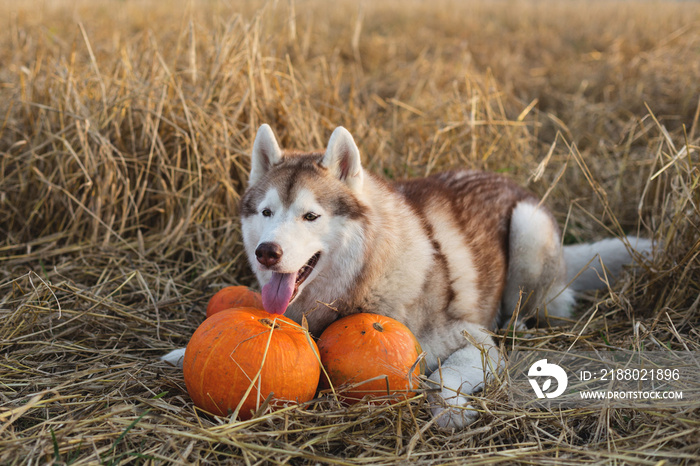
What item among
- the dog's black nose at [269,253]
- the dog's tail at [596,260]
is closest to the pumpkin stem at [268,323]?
the dog's black nose at [269,253]

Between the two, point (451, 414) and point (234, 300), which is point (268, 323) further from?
point (451, 414)

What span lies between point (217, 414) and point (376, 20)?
533 inches

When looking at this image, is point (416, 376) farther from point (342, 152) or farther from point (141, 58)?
point (141, 58)

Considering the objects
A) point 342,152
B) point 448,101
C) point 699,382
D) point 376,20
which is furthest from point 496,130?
point 376,20

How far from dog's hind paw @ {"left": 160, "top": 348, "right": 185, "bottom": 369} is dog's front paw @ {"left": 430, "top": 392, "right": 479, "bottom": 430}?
150 centimetres

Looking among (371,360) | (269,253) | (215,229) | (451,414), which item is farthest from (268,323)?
(215,229)

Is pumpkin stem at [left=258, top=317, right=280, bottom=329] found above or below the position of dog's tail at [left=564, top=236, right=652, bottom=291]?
above

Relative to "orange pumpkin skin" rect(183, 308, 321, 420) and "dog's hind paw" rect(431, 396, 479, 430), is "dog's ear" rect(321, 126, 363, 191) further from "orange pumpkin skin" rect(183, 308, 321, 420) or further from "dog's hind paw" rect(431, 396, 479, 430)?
"dog's hind paw" rect(431, 396, 479, 430)

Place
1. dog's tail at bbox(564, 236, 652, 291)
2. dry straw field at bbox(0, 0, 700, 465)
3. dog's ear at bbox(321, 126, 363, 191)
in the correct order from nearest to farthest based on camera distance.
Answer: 1. dry straw field at bbox(0, 0, 700, 465)
2. dog's ear at bbox(321, 126, 363, 191)
3. dog's tail at bbox(564, 236, 652, 291)

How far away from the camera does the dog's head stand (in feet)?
9.21

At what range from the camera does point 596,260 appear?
441 centimetres

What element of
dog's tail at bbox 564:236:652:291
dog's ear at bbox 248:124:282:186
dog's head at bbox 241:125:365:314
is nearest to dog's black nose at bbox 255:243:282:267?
dog's head at bbox 241:125:365:314

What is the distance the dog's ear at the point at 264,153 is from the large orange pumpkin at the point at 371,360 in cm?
119

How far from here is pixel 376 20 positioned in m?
14.3
